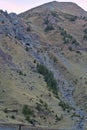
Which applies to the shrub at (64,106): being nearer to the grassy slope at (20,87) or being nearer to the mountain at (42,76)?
the mountain at (42,76)

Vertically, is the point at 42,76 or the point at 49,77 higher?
the point at 42,76

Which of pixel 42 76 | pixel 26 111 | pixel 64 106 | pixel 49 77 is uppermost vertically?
pixel 42 76

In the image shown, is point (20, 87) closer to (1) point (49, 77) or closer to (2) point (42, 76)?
(2) point (42, 76)

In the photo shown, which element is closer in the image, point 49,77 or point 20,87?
point 20,87

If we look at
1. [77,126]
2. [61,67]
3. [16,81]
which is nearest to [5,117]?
[77,126]

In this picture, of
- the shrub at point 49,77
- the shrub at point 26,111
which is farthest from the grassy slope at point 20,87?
the shrub at point 49,77

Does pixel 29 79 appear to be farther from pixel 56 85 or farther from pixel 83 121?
pixel 83 121

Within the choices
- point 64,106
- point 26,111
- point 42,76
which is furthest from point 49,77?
point 26,111

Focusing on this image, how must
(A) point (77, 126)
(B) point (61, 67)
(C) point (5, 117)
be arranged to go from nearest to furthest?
(C) point (5, 117), (A) point (77, 126), (B) point (61, 67)
